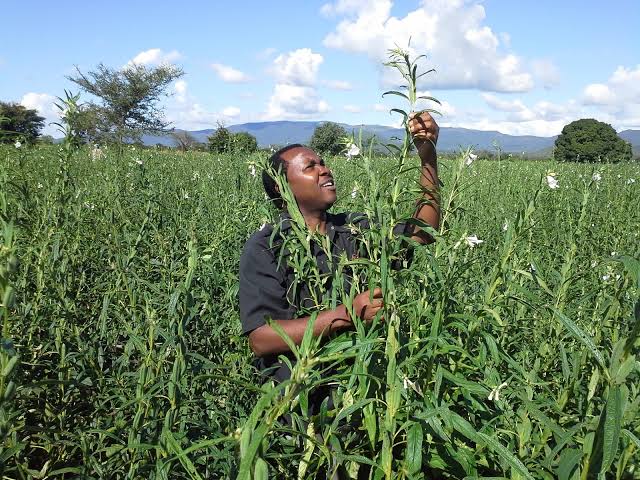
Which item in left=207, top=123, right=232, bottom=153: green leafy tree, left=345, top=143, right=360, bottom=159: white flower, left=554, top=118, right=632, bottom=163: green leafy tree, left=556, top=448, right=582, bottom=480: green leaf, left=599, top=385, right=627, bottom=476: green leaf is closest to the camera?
left=599, top=385, right=627, bottom=476: green leaf

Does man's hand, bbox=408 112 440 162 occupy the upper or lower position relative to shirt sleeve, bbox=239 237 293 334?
upper

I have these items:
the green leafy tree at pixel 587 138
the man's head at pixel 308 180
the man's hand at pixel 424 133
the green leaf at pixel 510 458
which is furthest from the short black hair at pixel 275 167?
the green leafy tree at pixel 587 138

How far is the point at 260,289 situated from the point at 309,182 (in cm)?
58

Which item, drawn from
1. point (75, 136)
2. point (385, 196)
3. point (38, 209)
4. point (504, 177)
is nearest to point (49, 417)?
point (75, 136)

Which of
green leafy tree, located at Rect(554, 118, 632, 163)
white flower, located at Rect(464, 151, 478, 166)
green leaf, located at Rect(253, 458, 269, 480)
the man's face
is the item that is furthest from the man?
green leafy tree, located at Rect(554, 118, 632, 163)

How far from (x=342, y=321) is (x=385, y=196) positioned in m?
Result: 0.44

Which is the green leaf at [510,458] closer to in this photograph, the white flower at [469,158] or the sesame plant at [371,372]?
the sesame plant at [371,372]

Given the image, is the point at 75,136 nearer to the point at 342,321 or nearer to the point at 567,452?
the point at 342,321

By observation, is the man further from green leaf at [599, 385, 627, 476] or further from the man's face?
green leaf at [599, 385, 627, 476]

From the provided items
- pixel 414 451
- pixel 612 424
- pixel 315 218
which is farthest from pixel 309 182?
pixel 612 424

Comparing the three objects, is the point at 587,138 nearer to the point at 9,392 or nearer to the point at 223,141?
the point at 223,141

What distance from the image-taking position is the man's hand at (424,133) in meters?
1.85

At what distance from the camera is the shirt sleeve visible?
2369 mm

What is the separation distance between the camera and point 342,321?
182 cm
